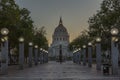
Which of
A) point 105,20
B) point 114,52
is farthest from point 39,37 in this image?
point 114,52

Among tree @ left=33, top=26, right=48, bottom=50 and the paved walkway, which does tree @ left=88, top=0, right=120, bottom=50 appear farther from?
tree @ left=33, top=26, right=48, bottom=50

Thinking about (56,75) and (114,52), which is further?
(114,52)

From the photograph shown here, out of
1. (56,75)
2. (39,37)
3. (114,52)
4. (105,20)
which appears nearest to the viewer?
(56,75)

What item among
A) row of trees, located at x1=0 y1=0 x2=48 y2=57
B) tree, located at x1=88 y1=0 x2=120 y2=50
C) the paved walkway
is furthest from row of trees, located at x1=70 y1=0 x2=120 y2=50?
the paved walkway

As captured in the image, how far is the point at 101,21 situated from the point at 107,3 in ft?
21.6

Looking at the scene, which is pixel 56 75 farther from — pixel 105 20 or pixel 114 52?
pixel 105 20

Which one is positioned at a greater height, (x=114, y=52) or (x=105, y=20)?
(x=105, y=20)

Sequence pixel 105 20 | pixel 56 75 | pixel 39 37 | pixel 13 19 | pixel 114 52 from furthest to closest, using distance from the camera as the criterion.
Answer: pixel 39 37
pixel 105 20
pixel 13 19
pixel 114 52
pixel 56 75

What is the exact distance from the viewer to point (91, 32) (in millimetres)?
75188

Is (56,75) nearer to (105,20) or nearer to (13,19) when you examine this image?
(13,19)

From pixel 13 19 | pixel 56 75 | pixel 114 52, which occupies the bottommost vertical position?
pixel 56 75

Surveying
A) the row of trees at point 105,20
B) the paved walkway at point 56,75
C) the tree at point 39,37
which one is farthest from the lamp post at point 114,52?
the tree at point 39,37

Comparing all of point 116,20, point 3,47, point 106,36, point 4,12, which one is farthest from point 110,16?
point 3,47

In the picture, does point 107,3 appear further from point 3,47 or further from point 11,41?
point 3,47
